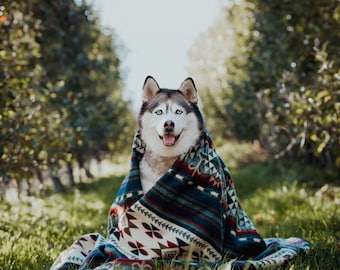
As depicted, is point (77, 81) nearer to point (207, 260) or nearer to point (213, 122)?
point (207, 260)

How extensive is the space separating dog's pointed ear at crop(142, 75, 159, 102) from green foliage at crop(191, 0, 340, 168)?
253 cm

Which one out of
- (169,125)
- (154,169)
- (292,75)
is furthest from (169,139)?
(292,75)

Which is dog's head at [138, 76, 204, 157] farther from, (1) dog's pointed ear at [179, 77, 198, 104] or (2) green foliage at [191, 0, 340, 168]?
(2) green foliage at [191, 0, 340, 168]

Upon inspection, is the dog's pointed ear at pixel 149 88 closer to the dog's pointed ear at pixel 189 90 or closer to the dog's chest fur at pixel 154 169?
the dog's pointed ear at pixel 189 90

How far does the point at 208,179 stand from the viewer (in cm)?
363

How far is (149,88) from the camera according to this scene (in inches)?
151

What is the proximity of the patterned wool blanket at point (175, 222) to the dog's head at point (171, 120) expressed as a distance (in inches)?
4.3

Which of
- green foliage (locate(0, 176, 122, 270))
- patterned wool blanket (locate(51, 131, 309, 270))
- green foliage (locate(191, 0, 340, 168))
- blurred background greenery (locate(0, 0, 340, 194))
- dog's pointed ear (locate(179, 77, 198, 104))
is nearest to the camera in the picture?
patterned wool blanket (locate(51, 131, 309, 270))

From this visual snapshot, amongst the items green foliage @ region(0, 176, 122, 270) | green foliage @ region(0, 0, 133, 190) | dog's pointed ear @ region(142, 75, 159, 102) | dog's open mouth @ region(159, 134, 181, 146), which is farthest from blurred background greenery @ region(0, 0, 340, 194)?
dog's open mouth @ region(159, 134, 181, 146)

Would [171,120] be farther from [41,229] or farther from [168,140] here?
[41,229]

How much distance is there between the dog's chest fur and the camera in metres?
3.69

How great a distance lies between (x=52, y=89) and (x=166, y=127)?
6.06m

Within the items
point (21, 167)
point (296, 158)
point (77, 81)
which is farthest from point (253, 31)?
point (21, 167)

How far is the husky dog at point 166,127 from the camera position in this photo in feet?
11.8
